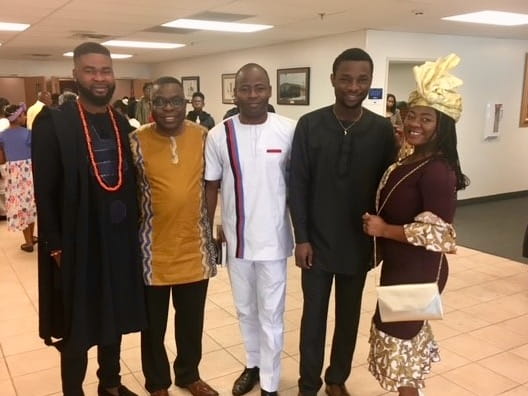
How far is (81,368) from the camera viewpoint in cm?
216

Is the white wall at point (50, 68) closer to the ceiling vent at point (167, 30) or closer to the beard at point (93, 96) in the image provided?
the ceiling vent at point (167, 30)

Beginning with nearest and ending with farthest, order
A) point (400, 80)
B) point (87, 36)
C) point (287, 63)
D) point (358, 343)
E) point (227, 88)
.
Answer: point (358, 343)
point (87, 36)
point (287, 63)
point (400, 80)
point (227, 88)

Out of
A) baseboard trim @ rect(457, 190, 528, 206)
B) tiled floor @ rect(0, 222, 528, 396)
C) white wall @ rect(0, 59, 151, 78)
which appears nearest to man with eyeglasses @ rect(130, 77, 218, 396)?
tiled floor @ rect(0, 222, 528, 396)

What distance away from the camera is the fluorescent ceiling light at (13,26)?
6.07 meters

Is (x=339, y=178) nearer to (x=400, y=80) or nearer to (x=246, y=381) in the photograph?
(x=246, y=381)

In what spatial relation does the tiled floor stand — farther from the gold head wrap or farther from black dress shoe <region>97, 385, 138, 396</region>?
the gold head wrap

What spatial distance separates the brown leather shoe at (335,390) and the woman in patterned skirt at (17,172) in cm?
367

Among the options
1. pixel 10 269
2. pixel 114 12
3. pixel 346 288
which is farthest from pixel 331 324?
pixel 114 12

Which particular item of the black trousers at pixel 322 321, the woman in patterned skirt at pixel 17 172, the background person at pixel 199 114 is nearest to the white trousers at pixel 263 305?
the black trousers at pixel 322 321

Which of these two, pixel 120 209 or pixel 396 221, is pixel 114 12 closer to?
pixel 120 209

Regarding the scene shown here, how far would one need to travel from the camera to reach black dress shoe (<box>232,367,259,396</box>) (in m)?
2.52

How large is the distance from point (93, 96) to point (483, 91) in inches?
255

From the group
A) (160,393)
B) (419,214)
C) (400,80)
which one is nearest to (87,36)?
(400,80)

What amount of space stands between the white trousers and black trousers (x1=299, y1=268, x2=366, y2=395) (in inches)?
4.5
